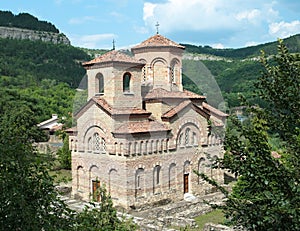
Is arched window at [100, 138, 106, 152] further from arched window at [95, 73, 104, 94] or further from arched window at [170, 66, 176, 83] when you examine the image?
arched window at [170, 66, 176, 83]

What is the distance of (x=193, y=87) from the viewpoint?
20.8 metres

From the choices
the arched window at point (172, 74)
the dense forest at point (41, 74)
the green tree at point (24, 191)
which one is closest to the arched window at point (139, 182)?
the arched window at point (172, 74)

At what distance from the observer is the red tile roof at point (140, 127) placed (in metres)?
16.5

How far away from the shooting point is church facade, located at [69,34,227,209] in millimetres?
16859


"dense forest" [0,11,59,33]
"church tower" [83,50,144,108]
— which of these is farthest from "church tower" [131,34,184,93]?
"dense forest" [0,11,59,33]

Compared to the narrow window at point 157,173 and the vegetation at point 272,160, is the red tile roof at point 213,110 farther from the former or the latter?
the vegetation at point 272,160

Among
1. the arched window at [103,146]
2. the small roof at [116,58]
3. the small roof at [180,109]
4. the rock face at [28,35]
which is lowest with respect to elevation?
the arched window at [103,146]

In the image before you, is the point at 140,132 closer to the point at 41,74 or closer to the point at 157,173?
the point at 157,173

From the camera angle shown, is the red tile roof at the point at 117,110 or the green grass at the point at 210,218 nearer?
the green grass at the point at 210,218

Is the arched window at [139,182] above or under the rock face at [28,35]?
under

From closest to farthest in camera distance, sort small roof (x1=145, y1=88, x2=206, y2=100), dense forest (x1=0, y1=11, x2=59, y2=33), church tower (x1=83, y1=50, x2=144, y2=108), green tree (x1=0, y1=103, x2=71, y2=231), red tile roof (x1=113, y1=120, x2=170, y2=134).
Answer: green tree (x1=0, y1=103, x2=71, y2=231) < red tile roof (x1=113, y1=120, x2=170, y2=134) < church tower (x1=83, y1=50, x2=144, y2=108) < small roof (x1=145, y1=88, x2=206, y2=100) < dense forest (x1=0, y1=11, x2=59, y2=33)

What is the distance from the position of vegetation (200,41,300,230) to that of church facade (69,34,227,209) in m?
10.3

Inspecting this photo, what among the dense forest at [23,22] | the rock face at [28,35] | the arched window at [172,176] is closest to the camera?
the arched window at [172,176]

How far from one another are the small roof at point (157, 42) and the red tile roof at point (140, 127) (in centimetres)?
450
